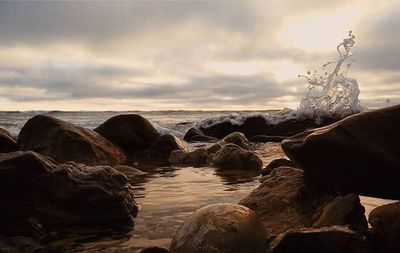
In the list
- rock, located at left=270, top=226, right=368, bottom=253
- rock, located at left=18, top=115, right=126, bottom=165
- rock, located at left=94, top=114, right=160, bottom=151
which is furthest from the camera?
rock, located at left=94, top=114, right=160, bottom=151

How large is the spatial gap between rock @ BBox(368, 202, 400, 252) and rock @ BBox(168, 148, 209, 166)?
207 inches

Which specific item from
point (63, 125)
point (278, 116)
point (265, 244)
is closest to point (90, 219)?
point (265, 244)

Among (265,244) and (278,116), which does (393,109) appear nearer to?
(265,244)

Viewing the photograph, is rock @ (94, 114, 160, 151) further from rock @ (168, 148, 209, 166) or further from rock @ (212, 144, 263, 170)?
rock @ (212, 144, 263, 170)

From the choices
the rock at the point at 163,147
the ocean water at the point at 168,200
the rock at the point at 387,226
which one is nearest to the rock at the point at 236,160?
the ocean water at the point at 168,200

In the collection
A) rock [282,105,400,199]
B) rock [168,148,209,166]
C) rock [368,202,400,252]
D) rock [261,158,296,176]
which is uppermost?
rock [282,105,400,199]

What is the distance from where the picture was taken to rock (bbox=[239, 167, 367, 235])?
316 cm

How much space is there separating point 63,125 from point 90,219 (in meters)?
4.87

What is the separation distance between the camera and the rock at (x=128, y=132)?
33.5 feet

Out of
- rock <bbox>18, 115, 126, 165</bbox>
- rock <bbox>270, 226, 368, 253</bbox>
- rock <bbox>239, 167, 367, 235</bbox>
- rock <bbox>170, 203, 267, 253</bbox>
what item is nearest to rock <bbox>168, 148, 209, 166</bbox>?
rock <bbox>18, 115, 126, 165</bbox>

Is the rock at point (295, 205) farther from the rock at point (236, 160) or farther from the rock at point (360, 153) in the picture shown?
the rock at point (236, 160)

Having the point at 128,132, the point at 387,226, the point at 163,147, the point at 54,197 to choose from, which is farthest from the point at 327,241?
the point at 128,132

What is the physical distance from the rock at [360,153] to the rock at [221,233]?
0.84 metres

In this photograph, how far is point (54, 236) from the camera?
11.4 ft
